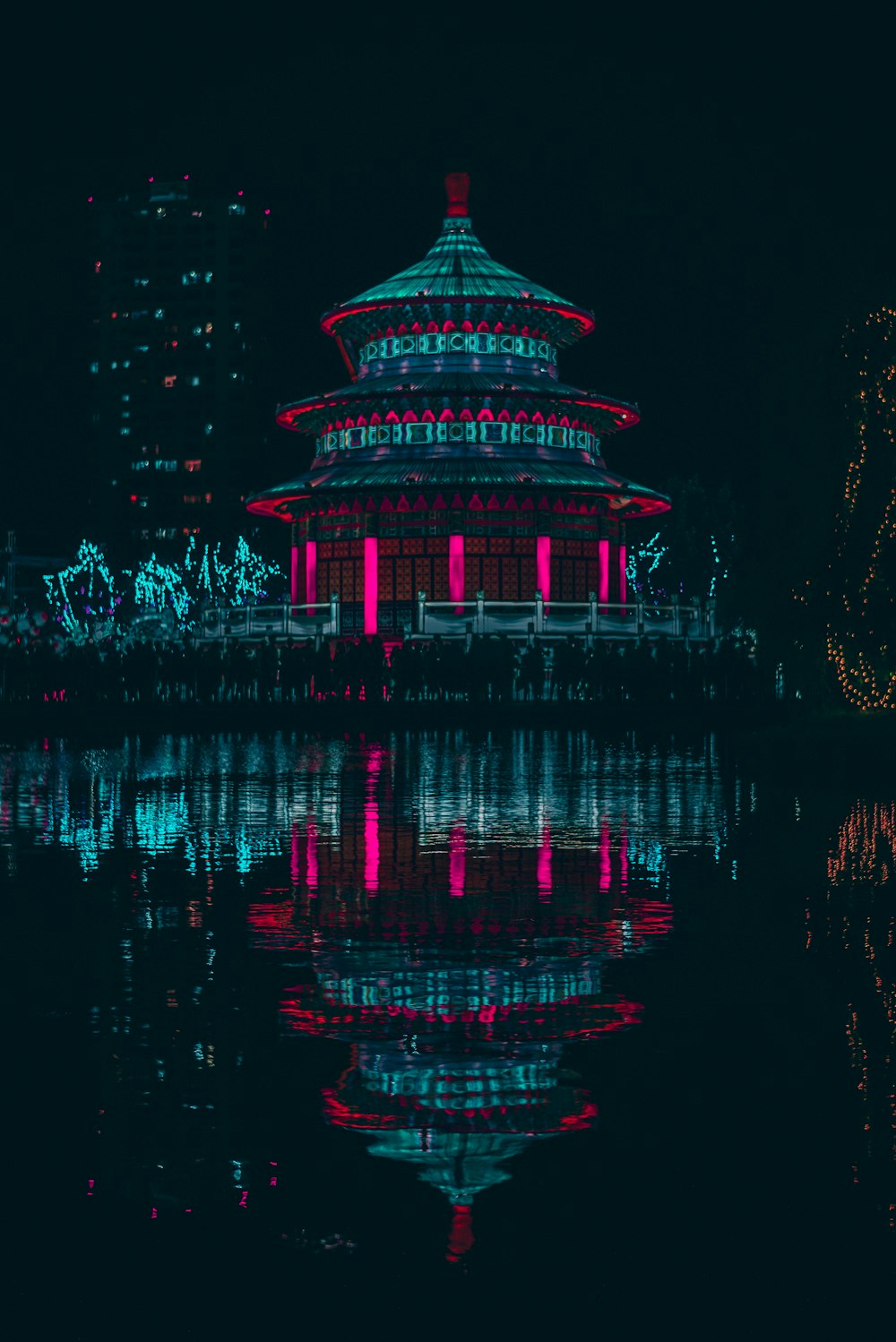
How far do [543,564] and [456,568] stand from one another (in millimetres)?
3173

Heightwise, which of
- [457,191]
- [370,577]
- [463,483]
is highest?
[457,191]

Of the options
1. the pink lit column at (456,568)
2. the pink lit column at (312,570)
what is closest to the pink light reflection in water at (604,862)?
the pink lit column at (456,568)

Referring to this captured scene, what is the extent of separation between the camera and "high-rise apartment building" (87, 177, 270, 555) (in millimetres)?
162250

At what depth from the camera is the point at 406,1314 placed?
512cm

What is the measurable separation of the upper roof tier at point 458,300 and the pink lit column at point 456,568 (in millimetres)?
8470

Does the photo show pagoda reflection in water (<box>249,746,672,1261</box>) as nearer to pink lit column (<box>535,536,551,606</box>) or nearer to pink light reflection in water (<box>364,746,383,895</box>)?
pink light reflection in water (<box>364,746,383,895</box>)

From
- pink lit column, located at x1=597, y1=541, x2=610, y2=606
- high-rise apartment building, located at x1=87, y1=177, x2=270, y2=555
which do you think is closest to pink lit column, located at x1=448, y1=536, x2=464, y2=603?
pink lit column, located at x1=597, y1=541, x2=610, y2=606

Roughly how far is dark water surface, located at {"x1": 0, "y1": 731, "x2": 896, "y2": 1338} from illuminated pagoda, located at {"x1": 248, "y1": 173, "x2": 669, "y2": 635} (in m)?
53.7

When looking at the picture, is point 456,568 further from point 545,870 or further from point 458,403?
point 545,870

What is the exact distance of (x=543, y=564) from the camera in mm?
71562

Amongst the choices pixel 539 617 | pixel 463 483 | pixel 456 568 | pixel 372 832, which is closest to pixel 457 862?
pixel 372 832

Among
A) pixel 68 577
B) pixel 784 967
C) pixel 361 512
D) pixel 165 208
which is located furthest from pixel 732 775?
pixel 165 208

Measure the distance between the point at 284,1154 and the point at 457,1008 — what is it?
109 inches

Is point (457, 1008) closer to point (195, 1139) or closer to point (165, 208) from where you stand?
point (195, 1139)
